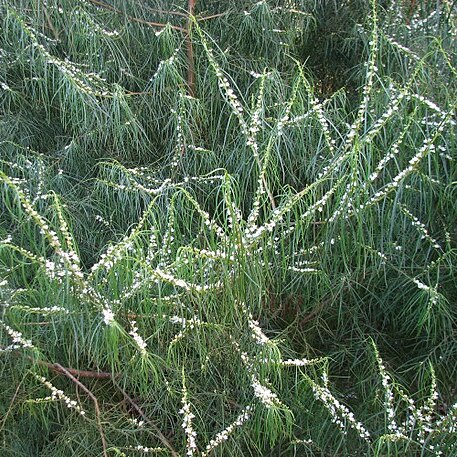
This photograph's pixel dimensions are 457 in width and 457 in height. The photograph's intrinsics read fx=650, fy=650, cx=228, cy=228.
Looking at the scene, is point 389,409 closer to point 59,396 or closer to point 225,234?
point 225,234

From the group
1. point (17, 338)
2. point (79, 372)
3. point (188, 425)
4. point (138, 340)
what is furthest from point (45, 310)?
point (188, 425)

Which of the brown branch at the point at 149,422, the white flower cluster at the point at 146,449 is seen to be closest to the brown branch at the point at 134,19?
the brown branch at the point at 149,422

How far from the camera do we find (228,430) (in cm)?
180

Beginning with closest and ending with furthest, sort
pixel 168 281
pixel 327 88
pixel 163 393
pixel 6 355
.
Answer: pixel 168 281 < pixel 6 355 < pixel 163 393 < pixel 327 88

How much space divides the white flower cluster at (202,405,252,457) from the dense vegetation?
1cm

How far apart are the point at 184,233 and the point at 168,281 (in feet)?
1.29

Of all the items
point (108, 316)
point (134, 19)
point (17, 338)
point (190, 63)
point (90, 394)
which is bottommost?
point (90, 394)

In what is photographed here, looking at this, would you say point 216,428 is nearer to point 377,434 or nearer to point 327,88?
point 377,434

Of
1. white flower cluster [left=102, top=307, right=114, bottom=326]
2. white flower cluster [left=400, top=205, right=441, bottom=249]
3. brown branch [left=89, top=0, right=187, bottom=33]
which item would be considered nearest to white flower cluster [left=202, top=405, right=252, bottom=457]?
white flower cluster [left=102, top=307, right=114, bottom=326]

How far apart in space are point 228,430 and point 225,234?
57 cm

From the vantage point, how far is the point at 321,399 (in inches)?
71.3

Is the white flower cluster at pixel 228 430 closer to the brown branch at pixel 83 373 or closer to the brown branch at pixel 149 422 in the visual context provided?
the brown branch at pixel 149 422

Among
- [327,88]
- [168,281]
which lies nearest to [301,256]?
[168,281]

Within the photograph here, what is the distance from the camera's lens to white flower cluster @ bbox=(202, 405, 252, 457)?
1790 millimetres
